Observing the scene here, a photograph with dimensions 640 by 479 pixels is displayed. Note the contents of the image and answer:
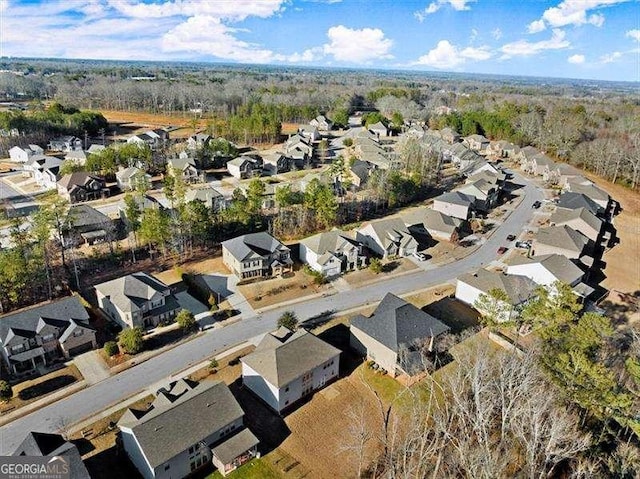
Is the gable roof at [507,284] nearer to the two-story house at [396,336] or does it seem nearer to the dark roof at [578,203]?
the two-story house at [396,336]

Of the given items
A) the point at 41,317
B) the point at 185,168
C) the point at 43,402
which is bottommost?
the point at 43,402

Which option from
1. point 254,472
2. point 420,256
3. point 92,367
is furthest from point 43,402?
point 420,256

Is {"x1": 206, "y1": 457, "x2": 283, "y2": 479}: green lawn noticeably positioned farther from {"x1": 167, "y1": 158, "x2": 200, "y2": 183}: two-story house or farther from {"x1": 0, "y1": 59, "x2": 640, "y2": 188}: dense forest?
{"x1": 0, "y1": 59, "x2": 640, "y2": 188}: dense forest

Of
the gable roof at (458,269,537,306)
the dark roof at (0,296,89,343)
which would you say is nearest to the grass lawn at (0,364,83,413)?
the dark roof at (0,296,89,343)

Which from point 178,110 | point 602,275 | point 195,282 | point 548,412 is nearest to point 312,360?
point 548,412

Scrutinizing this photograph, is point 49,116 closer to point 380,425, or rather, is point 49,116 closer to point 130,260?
point 130,260

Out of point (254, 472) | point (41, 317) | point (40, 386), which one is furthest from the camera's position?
→ point (41, 317)

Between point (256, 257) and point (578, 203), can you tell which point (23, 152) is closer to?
point (256, 257)

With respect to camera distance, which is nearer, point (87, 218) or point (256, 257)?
point (256, 257)
